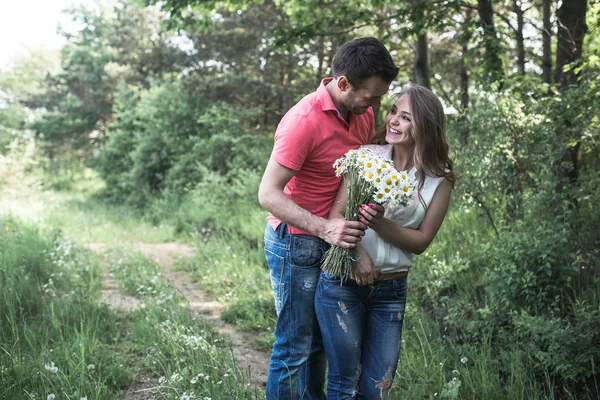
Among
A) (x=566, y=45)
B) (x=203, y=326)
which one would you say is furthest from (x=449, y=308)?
(x=566, y=45)

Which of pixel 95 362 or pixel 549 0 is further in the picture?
pixel 549 0

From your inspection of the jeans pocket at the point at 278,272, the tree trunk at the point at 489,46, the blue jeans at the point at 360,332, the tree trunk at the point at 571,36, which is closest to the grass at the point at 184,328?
the blue jeans at the point at 360,332

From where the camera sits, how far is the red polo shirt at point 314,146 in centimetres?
252

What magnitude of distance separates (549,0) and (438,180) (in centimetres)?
631

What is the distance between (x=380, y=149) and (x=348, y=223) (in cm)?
51

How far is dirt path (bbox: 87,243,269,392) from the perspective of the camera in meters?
4.36

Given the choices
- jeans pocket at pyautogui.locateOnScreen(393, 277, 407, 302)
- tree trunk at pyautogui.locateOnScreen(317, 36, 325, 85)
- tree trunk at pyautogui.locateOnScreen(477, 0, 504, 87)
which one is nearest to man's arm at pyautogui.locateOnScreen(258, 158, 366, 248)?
jeans pocket at pyautogui.locateOnScreen(393, 277, 407, 302)

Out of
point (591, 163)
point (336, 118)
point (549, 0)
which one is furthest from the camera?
point (549, 0)

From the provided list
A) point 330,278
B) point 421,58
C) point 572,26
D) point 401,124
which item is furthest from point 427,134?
point 421,58

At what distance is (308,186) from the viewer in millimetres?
2713

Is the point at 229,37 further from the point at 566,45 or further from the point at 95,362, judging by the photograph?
the point at 95,362

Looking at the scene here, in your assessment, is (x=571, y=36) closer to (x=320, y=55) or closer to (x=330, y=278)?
(x=330, y=278)

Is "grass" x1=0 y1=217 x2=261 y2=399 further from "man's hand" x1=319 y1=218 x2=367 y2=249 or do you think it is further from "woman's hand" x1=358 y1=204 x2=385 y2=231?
"woman's hand" x1=358 y1=204 x2=385 y2=231

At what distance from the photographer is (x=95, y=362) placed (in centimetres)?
383
